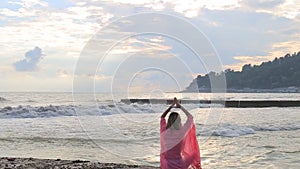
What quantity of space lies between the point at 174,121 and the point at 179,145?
1.52 ft

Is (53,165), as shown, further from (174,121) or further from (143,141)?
(143,141)

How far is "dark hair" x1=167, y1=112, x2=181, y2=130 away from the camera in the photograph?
645 centimetres

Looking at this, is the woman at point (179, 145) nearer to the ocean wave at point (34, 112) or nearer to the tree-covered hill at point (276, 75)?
the ocean wave at point (34, 112)

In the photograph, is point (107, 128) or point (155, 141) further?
point (107, 128)

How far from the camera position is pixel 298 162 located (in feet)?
36.6

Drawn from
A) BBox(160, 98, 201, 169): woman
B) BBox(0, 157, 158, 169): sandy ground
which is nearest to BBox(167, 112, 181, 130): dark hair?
BBox(160, 98, 201, 169): woman

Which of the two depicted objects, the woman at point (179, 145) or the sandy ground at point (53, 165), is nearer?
the woman at point (179, 145)

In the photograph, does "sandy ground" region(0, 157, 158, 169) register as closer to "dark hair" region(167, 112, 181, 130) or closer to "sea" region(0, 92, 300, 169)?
"sea" region(0, 92, 300, 169)

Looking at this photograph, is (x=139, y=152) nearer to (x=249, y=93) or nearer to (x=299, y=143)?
(x=299, y=143)

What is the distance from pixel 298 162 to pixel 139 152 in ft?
14.0

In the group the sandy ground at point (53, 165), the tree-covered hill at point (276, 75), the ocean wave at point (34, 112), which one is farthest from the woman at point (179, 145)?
the tree-covered hill at point (276, 75)

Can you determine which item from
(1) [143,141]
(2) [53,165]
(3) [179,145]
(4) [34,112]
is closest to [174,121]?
(3) [179,145]

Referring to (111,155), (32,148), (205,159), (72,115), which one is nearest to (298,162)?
(205,159)

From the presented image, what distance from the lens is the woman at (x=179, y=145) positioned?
21.6 ft
